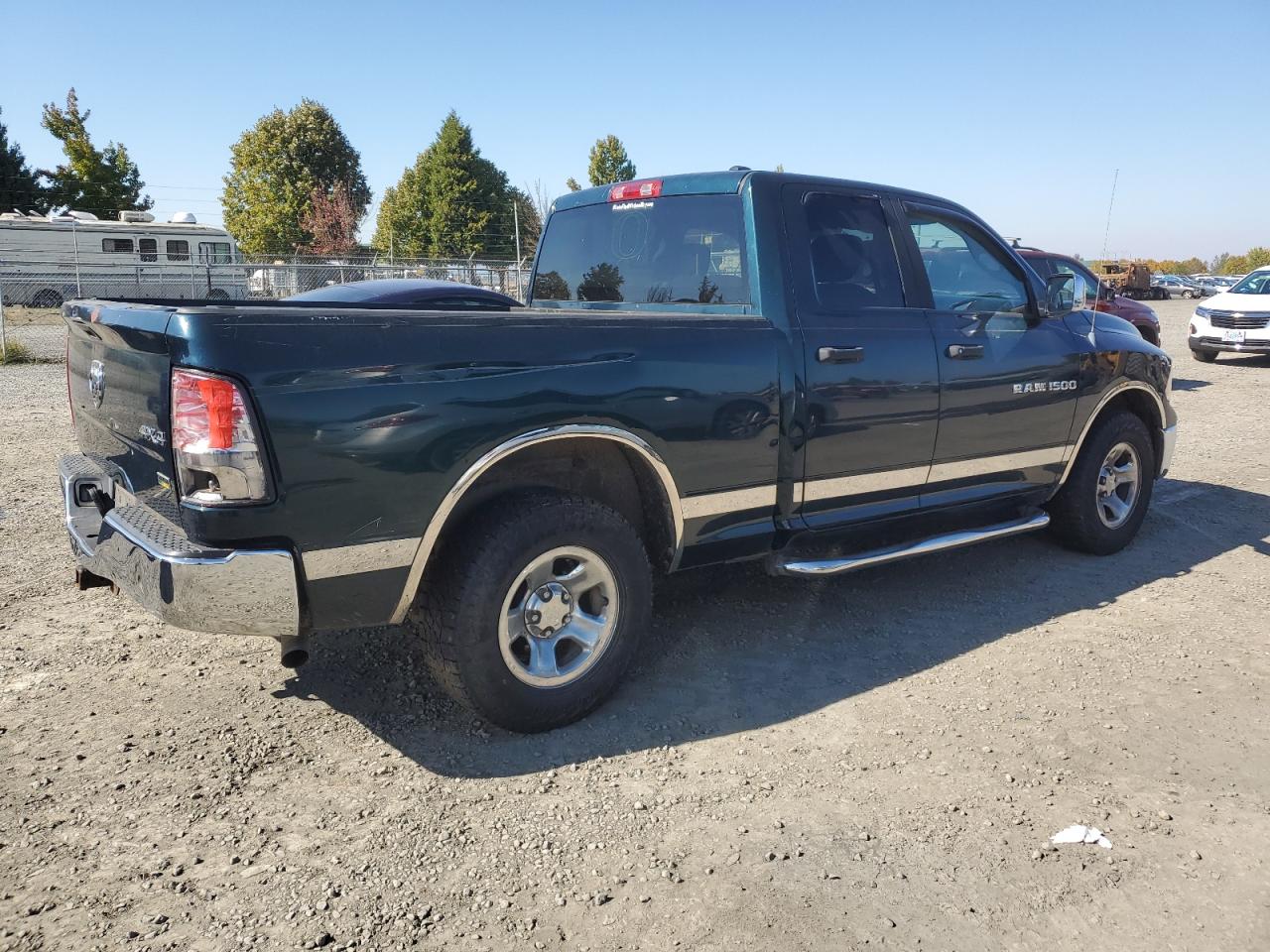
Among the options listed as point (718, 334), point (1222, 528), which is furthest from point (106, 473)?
point (1222, 528)

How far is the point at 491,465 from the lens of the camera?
10.1ft

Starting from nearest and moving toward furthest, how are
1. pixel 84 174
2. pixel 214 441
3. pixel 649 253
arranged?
pixel 214 441, pixel 649 253, pixel 84 174

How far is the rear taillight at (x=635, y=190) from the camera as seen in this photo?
4.41m

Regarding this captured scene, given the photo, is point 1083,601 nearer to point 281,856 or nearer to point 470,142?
point 281,856

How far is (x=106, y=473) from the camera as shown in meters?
3.25

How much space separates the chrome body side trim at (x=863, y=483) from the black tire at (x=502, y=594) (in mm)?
969

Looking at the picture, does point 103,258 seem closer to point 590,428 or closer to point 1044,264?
point 1044,264

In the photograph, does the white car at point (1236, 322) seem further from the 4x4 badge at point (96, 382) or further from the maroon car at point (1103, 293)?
the 4x4 badge at point (96, 382)

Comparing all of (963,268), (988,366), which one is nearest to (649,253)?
(963,268)

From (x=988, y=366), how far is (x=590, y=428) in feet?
7.61

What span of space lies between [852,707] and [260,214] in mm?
52247

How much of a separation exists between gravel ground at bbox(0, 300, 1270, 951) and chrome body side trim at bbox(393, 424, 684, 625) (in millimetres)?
641

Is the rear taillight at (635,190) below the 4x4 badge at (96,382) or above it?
above

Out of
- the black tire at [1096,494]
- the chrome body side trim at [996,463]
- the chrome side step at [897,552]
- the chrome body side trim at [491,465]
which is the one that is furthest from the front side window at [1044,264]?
the chrome body side trim at [491,465]
